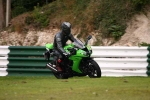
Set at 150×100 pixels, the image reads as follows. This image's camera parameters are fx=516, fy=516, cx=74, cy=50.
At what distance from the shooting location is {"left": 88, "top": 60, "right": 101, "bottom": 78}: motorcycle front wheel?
14.1 m

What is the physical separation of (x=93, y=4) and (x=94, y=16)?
81 cm

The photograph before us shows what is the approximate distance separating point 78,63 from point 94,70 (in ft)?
1.76

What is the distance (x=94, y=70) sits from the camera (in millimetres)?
14242

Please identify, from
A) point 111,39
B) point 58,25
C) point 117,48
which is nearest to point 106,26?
point 111,39

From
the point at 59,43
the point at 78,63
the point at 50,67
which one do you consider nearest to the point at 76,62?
the point at 78,63

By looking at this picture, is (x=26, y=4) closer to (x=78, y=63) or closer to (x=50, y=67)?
(x=50, y=67)

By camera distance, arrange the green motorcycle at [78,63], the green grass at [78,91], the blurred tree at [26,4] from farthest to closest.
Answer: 1. the blurred tree at [26,4]
2. the green motorcycle at [78,63]
3. the green grass at [78,91]

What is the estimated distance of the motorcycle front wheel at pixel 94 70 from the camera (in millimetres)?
14123

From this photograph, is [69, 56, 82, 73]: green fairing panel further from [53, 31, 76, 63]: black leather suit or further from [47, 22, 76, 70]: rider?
[53, 31, 76, 63]: black leather suit

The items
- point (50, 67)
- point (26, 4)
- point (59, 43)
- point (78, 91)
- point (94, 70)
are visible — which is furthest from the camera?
→ point (26, 4)

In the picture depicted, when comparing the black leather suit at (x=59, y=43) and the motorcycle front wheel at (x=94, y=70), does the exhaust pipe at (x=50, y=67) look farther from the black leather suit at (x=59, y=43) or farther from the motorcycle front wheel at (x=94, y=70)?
the motorcycle front wheel at (x=94, y=70)

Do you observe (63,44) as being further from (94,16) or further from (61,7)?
(61,7)

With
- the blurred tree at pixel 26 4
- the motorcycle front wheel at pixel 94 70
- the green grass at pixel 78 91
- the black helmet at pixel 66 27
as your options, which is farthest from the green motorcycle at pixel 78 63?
the blurred tree at pixel 26 4

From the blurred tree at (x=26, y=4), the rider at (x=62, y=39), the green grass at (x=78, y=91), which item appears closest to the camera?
the green grass at (x=78, y=91)
